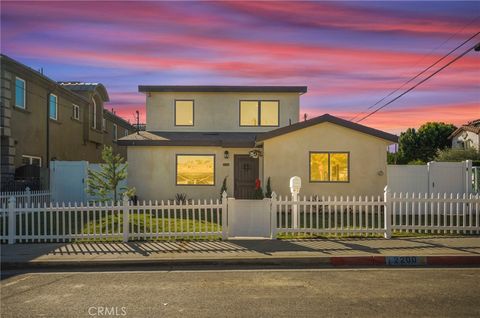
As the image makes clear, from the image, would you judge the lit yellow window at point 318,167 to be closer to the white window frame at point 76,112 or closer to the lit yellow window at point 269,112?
the lit yellow window at point 269,112

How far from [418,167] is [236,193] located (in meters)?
7.93

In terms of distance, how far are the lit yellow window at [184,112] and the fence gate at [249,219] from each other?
39.5 ft

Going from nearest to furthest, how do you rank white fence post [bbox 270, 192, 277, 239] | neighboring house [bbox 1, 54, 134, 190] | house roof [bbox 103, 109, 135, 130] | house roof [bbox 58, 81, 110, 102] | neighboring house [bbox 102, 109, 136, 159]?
1. white fence post [bbox 270, 192, 277, 239]
2. neighboring house [bbox 1, 54, 134, 190]
3. house roof [bbox 58, 81, 110, 102]
4. house roof [bbox 103, 109, 135, 130]
5. neighboring house [bbox 102, 109, 136, 159]

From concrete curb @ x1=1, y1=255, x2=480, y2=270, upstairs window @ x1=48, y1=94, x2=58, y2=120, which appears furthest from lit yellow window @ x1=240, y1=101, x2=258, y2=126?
concrete curb @ x1=1, y1=255, x2=480, y2=270

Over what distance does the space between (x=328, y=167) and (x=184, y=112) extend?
8527 mm

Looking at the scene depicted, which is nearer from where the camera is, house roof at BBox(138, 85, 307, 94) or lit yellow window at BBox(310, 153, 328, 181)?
lit yellow window at BBox(310, 153, 328, 181)

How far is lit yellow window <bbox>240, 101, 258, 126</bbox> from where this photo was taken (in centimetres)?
2314

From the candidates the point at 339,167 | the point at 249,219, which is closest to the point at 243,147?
the point at 339,167

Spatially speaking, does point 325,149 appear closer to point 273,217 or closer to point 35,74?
point 273,217

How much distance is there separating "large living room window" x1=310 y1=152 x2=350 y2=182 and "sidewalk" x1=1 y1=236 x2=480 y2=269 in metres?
7.02

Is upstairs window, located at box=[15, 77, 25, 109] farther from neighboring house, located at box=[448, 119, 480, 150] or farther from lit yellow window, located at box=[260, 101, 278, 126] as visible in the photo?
neighboring house, located at box=[448, 119, 480, 150]

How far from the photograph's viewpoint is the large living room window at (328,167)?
1820 cm

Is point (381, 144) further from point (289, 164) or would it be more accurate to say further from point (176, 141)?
point (176, 141)

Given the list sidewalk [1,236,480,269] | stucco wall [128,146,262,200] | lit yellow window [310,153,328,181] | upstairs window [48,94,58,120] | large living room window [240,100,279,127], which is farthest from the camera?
upstairs window [48,94,58,120]
